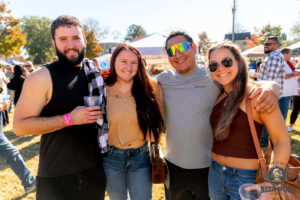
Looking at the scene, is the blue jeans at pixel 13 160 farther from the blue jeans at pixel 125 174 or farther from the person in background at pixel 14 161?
the blue jeans at pixel 125 174

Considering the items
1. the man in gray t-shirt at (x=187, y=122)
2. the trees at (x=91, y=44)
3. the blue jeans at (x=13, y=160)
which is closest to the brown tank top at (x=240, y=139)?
the man in gray t-shirt at (x=187, y=122)

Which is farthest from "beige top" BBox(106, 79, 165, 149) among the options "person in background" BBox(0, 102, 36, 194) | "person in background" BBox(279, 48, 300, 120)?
"person in background" BBox(279, 48, 300, 120)

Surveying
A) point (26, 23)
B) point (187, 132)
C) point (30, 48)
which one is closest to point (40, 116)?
point (187, 132)

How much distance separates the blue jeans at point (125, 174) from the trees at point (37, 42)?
58440 mm

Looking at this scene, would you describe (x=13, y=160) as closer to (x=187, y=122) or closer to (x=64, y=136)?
(x=64, y=136)

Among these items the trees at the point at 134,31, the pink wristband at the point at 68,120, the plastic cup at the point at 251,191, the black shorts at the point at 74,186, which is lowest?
the black shorts at the point at 74,186

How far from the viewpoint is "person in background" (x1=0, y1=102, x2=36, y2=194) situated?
134 inches

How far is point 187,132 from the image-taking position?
7.22ft

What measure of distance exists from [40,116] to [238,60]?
1.88 meters

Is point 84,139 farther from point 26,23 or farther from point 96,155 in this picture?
point 26,23

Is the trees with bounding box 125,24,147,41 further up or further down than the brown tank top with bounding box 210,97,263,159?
further up

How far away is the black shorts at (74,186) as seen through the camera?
1.81 m

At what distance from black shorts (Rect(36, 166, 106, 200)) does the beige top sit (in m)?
0.36

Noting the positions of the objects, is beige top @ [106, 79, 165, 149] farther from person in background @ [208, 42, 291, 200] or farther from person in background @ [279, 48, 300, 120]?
person in background @ [279, 48, 300, 120]
